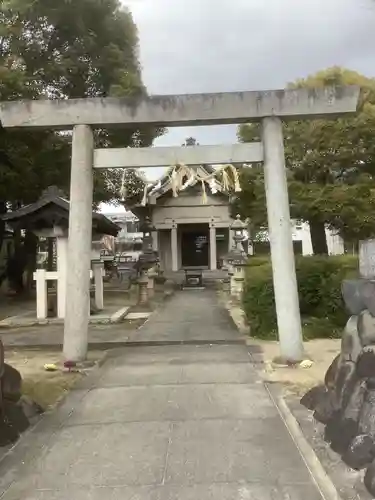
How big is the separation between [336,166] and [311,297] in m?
7.75

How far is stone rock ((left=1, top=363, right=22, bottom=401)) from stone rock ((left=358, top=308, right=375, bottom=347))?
3456mm

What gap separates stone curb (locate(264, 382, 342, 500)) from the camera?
4057 mm

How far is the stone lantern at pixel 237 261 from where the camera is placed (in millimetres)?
20422

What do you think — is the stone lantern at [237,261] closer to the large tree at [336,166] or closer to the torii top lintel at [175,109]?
the large tree at [336,166]

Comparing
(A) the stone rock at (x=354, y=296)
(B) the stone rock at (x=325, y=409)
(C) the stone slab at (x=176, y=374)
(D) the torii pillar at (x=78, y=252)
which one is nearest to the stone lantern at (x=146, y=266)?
(D) the torii pillar at (x=78, y=252)

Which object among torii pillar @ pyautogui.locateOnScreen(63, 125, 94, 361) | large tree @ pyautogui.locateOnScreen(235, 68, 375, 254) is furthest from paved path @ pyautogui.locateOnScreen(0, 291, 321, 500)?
large tree @ pyautogui.locateOnScreen(235, 68, 375, 254)

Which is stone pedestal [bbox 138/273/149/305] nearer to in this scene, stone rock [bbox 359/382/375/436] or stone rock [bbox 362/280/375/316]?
stone rock [bbox 362/280/375/316]

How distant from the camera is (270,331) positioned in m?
11.2

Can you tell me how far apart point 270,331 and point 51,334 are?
487cm

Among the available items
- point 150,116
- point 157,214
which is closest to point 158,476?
point 150,116

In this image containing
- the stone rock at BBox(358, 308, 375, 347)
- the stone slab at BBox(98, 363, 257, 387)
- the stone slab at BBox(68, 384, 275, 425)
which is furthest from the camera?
the stone slab at BBox(98, 363, 257, 387)

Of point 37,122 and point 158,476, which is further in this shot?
point 37,122

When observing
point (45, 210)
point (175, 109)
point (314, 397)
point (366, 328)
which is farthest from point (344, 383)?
point (45, 210)

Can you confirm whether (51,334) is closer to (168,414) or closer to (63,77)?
(168,414)
